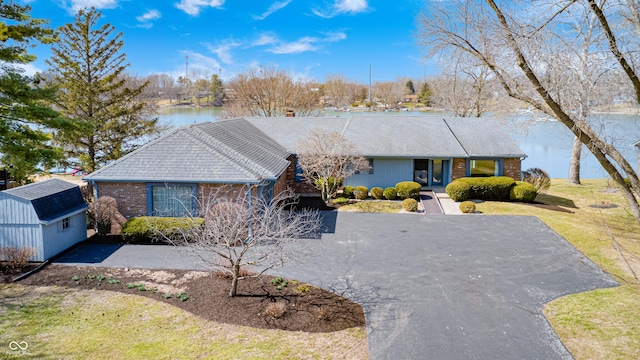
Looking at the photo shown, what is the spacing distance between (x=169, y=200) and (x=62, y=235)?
3.85 m

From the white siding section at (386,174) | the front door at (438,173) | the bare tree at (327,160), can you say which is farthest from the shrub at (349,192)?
the front door at (438,173)

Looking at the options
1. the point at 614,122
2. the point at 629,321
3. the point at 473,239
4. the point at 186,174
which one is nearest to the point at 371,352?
the point at 629,321

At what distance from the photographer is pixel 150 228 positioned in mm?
15969

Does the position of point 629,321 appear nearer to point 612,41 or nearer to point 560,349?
point 560,349

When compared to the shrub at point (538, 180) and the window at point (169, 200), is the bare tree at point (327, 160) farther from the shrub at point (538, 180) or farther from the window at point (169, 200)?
the shrub at point (538, 180)

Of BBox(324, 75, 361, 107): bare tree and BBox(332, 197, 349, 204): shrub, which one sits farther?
BBox(324, 75, 361, 107): bare tree

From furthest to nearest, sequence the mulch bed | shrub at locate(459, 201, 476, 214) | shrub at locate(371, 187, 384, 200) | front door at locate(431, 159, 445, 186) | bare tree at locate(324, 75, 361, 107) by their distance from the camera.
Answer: bare tree at locate(324, 75, 361, 107), front door at locate(431, 159, 445, 186), shrub at locate(371, 187, 384, 200), shrub at locate(459, 201, 476, 214), the mulch bed

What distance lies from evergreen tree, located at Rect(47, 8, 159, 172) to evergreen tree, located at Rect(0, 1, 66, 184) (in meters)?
8.68

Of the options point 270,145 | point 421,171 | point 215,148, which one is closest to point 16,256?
point 215,148

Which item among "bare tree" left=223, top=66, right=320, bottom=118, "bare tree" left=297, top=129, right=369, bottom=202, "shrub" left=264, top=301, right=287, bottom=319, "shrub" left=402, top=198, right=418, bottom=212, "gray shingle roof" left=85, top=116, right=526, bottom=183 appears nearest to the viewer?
"shrub" left=264, top=301, right=287, bottom=319

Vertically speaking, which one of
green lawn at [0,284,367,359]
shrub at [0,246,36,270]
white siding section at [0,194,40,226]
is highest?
white siding section at [0,194,40,226]

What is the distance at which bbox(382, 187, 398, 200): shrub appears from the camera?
23406 millimetres

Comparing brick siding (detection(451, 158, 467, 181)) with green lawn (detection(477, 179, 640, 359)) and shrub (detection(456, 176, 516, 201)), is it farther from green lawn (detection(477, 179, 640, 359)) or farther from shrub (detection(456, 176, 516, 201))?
green lawn (detection(477, 179, 640, 359))

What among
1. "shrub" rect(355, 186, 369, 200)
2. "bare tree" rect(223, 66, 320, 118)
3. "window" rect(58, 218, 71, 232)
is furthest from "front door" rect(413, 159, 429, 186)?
"bare tree" rect(223, 66, 320, 118)
